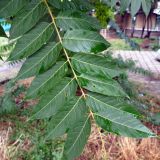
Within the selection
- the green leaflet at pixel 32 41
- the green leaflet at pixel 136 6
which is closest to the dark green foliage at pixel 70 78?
the green leaflet at pixel 32 41

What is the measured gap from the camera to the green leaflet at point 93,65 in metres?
0.65

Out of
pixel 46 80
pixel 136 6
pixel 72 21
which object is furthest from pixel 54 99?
pixel 136 6

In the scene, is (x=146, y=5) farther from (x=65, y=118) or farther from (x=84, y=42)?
(x=65, y=118)

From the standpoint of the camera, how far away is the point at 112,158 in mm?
2498

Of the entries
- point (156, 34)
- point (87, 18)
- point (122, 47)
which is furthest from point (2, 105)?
point (156, 34)

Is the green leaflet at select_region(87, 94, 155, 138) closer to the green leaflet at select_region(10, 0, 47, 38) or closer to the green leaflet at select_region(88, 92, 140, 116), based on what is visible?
the green leaflet at select_region(88, 92, 140, 116)

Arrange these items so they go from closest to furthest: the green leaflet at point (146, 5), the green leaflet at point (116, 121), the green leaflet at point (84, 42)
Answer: the green leaflet at point (116, 121) < the green leaflet at point (84, 42) < the green leaflet at point (146, 5)

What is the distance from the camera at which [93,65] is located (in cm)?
65

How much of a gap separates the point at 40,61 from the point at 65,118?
0.43ft

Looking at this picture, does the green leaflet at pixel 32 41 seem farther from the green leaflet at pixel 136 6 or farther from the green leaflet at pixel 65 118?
the green leaflet at pixel 136 6

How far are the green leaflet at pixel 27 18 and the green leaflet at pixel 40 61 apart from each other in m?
0.07

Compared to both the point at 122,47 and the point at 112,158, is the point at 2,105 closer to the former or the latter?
Result: the point at 112,158

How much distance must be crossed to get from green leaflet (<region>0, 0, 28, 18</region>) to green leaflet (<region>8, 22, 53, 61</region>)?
0.06 metres

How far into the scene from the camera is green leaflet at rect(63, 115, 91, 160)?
0.57 meters
